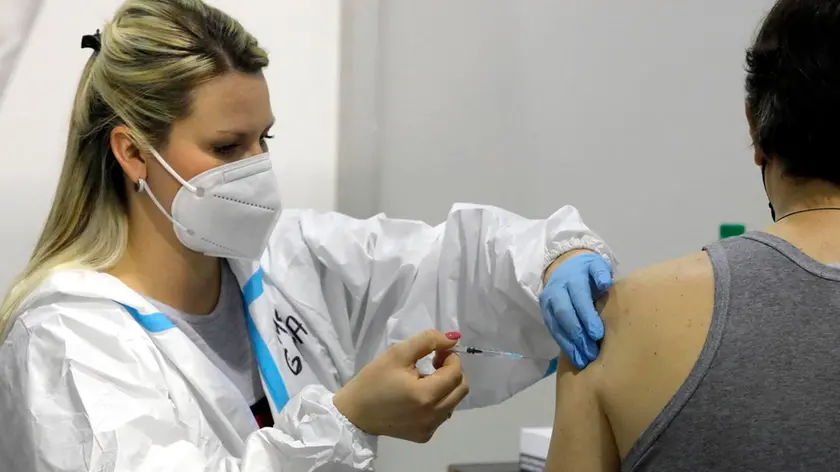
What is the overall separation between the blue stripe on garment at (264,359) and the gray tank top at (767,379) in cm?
71

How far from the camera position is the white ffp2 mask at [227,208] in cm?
129

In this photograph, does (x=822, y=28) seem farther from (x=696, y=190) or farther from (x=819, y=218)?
(x=696, y=190)

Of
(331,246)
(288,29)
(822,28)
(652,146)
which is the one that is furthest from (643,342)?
(288,29)

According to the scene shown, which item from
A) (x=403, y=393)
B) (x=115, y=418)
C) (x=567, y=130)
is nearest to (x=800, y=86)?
(x=403, y=393)

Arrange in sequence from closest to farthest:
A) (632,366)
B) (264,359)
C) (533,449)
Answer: (632,366) < (264,359) < (533,449)

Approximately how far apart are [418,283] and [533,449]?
Result: 0.50 meters

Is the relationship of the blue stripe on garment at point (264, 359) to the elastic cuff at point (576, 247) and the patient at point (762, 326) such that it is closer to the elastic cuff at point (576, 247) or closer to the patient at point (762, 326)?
the elastic cuff at point (576, 247)

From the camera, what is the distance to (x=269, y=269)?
4.95ft

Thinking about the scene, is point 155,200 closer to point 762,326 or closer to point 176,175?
point 176,175

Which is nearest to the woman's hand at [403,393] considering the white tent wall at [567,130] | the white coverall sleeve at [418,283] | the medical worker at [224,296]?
the medical worker at [224,296]

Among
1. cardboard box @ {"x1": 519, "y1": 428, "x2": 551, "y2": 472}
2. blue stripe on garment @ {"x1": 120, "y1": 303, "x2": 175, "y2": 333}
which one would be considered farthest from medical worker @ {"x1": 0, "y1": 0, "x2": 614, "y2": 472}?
cardboard box @ {"x1": 519, "y1": 428, "x2": 551, "y2": 472}

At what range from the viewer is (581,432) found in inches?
36.8

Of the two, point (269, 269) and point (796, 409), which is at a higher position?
point (796, 409)

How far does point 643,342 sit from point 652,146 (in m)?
1.21
